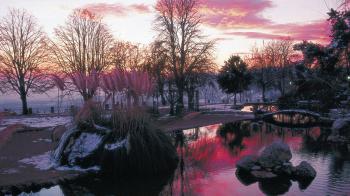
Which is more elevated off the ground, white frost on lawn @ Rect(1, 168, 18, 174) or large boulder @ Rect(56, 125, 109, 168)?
large boulder @ Rect(56, 125, 109, 168)

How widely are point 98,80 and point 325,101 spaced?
24141 mm

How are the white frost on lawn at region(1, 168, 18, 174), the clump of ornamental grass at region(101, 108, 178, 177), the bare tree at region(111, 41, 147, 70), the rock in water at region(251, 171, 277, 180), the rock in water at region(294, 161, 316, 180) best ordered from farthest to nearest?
the bare tree at region(111, 41, 147, 70) → the clump of ornamental grass at region(101, 108, 178, 177) → the white frost on lawn at region(1, 168, 18, 174) → the rock in water at region(251, 171, 277, 180) → the rock in water at region(294, 161, 316, 180)

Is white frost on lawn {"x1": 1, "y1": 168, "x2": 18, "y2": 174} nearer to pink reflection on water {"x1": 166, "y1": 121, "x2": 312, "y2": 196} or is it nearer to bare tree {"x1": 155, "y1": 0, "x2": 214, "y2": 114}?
pink reflection on water {"x1": 166, "y1": 121, "x2": 312, "y2": 196}

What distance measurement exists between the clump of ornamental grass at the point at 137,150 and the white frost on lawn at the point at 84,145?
1.68ft

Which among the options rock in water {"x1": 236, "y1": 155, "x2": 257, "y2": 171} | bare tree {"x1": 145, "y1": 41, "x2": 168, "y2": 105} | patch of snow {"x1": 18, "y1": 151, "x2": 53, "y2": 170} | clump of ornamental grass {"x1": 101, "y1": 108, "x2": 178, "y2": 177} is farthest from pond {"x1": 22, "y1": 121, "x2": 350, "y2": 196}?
bare tree {"x1": 145, "y1": 41, "x2": 168, "y2": 105}

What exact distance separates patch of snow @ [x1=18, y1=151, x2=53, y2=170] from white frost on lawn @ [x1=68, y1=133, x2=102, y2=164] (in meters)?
0.72

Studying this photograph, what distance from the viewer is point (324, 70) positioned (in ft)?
89.2

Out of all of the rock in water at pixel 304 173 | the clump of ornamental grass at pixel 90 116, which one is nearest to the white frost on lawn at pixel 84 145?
the clump of ornamental grass at pixel 90 116

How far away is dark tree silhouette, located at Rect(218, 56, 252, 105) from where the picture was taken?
4994 centimetres

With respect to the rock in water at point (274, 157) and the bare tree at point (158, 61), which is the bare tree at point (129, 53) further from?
the rock in water at point (274, 157)

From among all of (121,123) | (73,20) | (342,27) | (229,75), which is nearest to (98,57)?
(73,20)

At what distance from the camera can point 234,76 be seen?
49.7 metres

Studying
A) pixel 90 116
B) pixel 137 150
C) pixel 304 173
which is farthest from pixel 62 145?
pixel 304 173

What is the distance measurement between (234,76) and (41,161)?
129 ft
